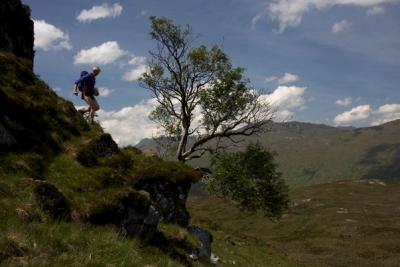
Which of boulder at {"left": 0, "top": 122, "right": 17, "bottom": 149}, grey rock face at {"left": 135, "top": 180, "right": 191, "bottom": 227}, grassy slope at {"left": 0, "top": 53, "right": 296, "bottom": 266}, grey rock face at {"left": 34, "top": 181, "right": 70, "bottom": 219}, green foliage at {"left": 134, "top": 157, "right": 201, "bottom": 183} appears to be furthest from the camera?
grey rock face at {"left": 135, "top": 180, "right": 191, "bottom": 227}

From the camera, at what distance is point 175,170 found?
23297 millimetres

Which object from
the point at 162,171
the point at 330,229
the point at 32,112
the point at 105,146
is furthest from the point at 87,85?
the point at 330,229

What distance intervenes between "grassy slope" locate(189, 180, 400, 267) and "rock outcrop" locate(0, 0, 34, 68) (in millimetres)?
19710

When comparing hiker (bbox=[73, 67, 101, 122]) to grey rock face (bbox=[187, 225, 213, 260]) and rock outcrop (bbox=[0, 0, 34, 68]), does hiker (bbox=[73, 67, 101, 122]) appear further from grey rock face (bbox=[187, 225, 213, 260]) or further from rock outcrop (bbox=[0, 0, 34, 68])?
grey rock face (bbox=[187, 225, 213, 260])

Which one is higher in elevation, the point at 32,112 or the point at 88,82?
the point at 88,82

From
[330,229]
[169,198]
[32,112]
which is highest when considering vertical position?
[32,112]

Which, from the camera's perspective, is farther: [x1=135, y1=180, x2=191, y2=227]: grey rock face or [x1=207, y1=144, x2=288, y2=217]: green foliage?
[x1=207, y1=144, x2=288, y2=217]: green foliage

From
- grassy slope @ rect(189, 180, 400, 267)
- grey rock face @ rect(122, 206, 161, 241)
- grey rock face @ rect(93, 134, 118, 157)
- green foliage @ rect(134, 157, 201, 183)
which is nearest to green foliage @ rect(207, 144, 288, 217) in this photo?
grassy slope @ rect(189, 180, 400, 267)

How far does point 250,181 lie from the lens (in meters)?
Result: 39.0

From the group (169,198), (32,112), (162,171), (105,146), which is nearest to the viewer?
(32,112)

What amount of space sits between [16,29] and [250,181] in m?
22.4

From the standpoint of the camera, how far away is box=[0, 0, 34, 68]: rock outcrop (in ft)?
81.0

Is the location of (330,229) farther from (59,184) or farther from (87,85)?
(59,184)

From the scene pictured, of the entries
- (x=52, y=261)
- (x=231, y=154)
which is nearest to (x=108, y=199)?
(x=52, y=261)
